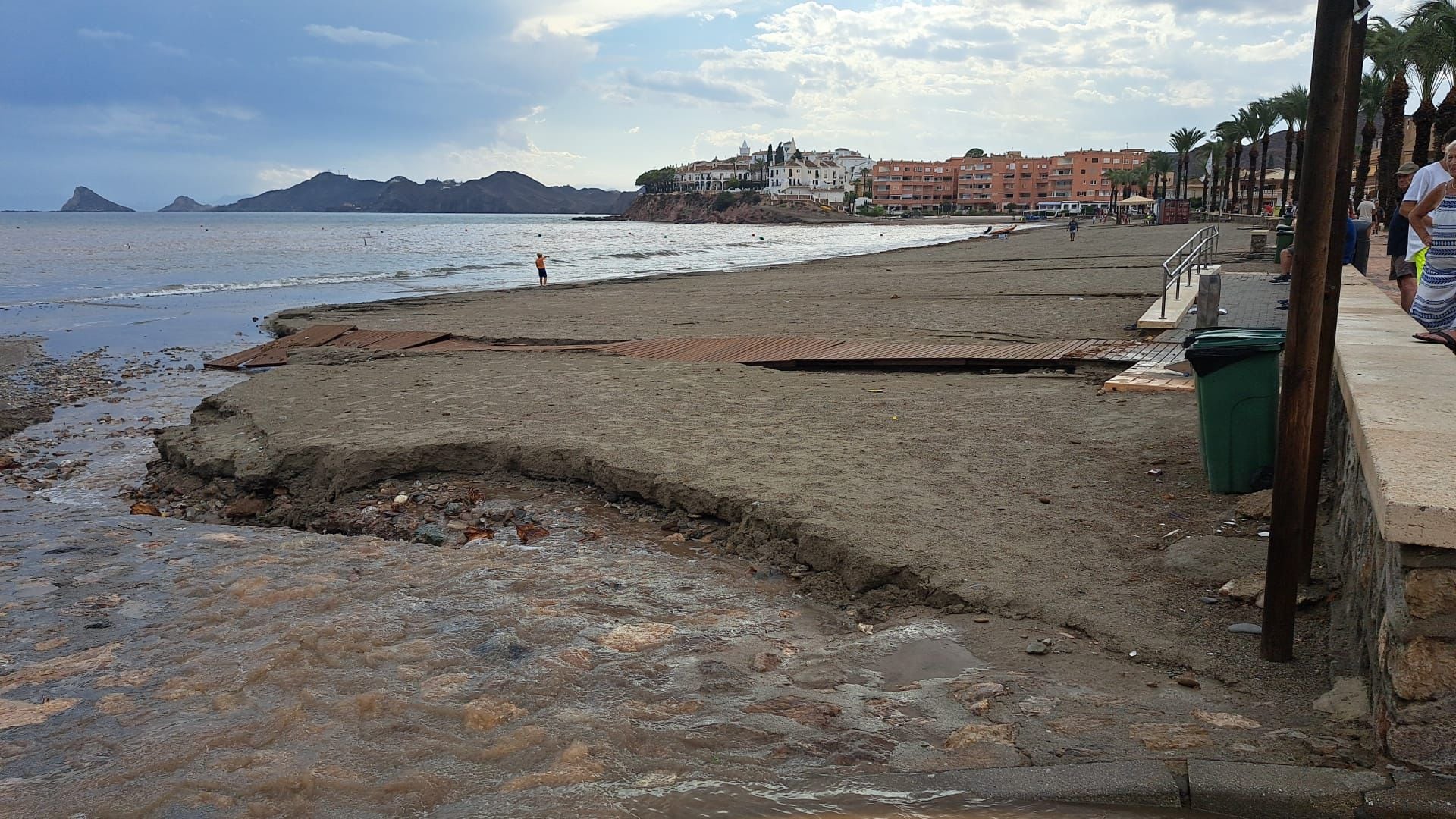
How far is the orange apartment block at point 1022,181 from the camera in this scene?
585 ft

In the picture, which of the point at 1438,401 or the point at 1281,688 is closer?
the point at 1281,688

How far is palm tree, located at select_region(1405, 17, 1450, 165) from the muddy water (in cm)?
3254

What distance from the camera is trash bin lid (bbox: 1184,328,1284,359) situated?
200 inches

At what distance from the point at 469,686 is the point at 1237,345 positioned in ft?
13.7

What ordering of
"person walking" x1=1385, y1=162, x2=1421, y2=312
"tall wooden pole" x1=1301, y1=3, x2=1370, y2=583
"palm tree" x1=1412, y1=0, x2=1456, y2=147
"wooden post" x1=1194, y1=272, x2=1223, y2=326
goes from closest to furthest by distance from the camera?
"tall wooden pole" x1=1301, y1=3, x2=1370, y2=583
"person walking" x1=1385, y1=162, x2=1421, y2=312
"wooden post" x1=1194, y1=272, x2=1223, y2=326
"palm tree" x1=1412, y1=0, x2=1456, y2=147

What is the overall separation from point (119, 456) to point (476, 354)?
472cm

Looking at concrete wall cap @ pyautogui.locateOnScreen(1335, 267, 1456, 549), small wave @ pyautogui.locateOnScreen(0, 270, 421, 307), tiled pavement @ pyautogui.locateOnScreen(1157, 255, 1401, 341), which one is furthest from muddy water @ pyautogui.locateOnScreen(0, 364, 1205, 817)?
small wave @ pyautogui.locateOnScreen(0, 270, 421, 307)

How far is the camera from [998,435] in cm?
723

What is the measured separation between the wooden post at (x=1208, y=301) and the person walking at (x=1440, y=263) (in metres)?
5.07

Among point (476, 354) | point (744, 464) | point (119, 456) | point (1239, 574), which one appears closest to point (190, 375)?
point (476, 354)

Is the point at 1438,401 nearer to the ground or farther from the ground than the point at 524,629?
farther from the ground

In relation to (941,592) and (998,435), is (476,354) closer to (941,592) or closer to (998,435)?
(998,435)

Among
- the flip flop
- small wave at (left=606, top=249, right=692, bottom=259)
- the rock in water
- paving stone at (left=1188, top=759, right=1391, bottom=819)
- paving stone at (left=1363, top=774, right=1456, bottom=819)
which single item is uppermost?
the flip flop

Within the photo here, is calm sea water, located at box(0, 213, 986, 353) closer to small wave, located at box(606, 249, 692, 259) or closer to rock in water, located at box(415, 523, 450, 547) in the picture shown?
small wave, located at box(606, 249, 692, 259)
